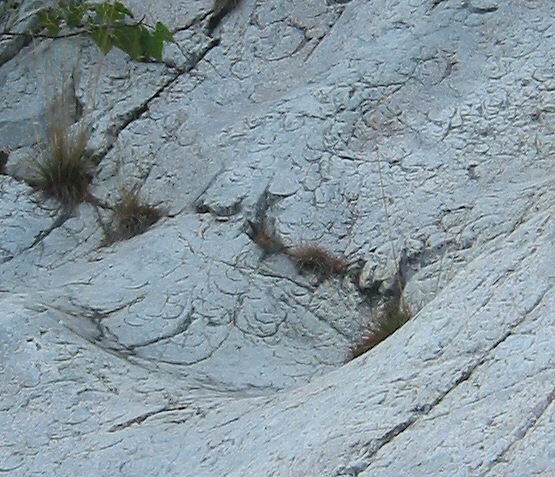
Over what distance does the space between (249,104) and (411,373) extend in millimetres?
2087

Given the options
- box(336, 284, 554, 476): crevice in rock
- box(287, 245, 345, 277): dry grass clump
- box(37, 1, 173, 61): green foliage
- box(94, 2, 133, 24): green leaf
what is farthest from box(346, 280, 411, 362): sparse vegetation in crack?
box(94, 2, 133, 24): green leaf

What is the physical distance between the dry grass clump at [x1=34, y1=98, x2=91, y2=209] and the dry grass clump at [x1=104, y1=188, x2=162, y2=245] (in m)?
0.24

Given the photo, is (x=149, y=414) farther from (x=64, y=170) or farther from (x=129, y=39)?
(x=129, y=39)

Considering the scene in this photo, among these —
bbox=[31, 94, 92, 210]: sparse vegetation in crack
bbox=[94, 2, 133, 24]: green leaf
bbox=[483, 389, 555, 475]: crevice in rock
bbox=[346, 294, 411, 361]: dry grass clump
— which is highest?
bbox=[94, 2, 133, 24]: green leaf

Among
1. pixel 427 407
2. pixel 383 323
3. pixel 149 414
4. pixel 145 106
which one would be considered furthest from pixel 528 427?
pixel 145 106

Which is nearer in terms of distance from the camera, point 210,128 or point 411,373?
point 411,373

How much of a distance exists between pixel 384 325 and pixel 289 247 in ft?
1.71

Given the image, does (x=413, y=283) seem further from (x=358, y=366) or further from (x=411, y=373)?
(x=411, y=373)

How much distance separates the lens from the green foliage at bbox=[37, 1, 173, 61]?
193 inches

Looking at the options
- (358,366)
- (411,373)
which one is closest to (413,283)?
(358,366)

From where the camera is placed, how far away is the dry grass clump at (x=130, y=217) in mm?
4441

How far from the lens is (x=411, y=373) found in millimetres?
2873

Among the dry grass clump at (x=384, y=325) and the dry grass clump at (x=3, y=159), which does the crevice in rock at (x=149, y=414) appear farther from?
the dry grass clump at (x=3, y=159)

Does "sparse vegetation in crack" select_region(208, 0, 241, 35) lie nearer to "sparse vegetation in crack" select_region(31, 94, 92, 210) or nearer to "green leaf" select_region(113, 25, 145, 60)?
"green leaf" select_region(113, 25, 145, 60)
